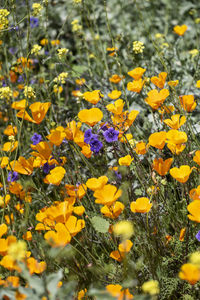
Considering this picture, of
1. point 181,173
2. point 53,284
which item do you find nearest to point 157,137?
point 181,173

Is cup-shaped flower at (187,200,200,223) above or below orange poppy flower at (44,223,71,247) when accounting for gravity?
above

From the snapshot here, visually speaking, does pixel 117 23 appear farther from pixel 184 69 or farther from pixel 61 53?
pixel 61 53

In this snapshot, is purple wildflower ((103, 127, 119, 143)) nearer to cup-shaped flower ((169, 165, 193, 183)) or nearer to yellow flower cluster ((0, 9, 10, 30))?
cup-shaped flower ((169, 165, 193, 183))

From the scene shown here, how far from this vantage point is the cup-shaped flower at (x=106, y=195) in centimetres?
120

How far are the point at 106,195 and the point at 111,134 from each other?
37cm

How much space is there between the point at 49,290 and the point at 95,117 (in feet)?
2.52

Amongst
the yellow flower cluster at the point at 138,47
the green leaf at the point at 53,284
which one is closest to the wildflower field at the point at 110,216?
the green leaf at the point at 53,284

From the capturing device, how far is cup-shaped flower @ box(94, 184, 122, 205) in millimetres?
1198

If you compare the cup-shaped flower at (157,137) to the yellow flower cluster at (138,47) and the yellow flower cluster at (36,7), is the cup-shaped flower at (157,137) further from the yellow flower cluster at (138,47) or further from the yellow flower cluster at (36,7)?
the yellow flower cluster at (36,7)

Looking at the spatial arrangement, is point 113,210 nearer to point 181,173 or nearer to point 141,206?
point 141,206

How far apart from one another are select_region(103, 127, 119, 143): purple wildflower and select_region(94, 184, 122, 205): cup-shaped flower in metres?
0.32

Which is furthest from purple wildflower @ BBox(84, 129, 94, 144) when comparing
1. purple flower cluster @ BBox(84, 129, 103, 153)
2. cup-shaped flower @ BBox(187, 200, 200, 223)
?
cup-shaped flower @ BBox(187, 200, 200, 223)

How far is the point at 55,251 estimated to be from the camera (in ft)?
2.82

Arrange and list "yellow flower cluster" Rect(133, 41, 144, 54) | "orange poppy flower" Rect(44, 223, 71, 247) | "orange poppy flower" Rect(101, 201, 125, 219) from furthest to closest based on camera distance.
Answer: "yellow flower cluster" Rect(133, 41, 144, 54) < "orange poppy flower" Rect(101, 201, 125, 219) < "orange poppy flower" Rect(44, 223, 71, 247)
